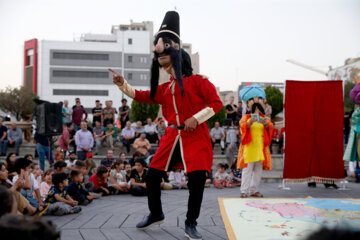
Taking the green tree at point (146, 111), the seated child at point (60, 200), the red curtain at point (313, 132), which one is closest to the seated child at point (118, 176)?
the seated child at point (60, 200)

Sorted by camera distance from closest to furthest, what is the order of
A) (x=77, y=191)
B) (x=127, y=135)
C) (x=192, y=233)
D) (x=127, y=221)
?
(x=192, y=233) < (x=127, y=221) < (x=77, y=191) < (x=127, y=135)

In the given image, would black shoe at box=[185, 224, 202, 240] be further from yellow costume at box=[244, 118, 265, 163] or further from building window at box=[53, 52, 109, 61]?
building window at box=[53, 52, 109, 61]

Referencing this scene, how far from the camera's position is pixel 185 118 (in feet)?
12.2

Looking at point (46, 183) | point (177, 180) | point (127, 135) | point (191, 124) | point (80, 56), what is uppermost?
point (80, 56)

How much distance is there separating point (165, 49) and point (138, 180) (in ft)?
13.9

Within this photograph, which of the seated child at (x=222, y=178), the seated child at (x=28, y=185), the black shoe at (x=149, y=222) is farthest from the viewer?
the seated child at (x=222, y=178)

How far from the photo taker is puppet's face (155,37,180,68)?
3730mm

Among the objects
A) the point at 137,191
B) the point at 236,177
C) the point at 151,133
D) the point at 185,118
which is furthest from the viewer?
the point at 151,133

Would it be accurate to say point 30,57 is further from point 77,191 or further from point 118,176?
point 77,191

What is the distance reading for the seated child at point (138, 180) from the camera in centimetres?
699

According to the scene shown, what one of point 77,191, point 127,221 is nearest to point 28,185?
point 77,191

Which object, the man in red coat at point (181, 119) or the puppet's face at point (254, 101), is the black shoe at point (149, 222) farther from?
the puppet's face at point (254, 101)

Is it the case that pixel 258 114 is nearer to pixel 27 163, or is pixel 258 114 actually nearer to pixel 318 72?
pixel 27 163

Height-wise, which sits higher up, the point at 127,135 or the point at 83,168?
the point at 127,135
